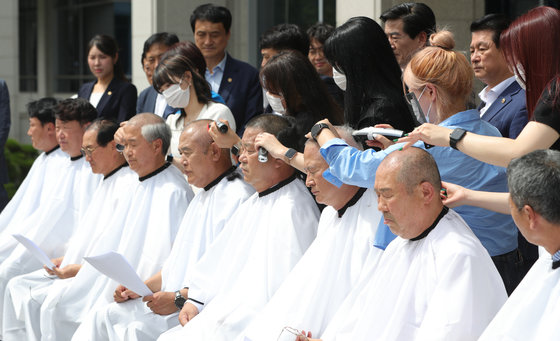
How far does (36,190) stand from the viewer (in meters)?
7.41

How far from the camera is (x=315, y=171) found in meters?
3.95

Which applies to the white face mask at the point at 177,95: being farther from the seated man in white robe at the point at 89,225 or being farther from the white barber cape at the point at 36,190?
the white barber cape at the point at 36,190

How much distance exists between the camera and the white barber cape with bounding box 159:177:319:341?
432 centimetres

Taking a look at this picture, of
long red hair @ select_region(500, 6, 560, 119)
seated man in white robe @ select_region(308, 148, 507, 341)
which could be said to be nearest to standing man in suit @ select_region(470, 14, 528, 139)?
long red hair @ select_region(500, 6, 560, 119)

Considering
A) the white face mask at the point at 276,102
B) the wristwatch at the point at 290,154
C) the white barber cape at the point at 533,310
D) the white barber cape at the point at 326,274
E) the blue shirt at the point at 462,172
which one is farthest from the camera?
the white face mask at the point at 276,102

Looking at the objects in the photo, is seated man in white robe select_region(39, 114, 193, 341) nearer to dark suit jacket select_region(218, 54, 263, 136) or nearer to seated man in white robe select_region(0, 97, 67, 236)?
dark suit jacket select_region(218, 54, 263, 136)

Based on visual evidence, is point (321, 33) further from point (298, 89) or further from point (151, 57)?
point (298, 89)

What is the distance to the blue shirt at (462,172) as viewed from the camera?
3.62m

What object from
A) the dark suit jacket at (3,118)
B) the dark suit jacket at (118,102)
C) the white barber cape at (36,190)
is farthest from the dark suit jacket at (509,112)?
the dark suit jacket at (3,118)

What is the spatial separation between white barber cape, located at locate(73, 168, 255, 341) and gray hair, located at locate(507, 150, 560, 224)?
97.7 inches

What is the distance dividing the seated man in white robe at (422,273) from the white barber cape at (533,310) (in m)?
0.23

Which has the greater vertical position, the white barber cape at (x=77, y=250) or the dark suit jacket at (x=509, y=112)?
the dark suit jacket at (x=509, y=112)

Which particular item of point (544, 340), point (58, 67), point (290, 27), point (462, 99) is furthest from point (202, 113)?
point (58, 67)

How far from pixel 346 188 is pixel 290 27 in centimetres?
258
